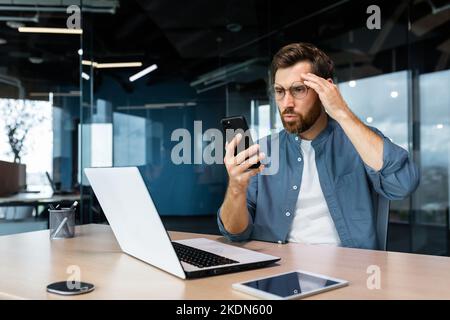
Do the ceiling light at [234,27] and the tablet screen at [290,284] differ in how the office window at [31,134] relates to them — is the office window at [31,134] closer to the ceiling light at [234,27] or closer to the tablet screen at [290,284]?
the ceiling light at [234,27]

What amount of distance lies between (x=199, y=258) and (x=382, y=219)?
79 centimetres

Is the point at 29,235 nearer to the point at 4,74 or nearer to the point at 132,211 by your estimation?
the point at 132,211

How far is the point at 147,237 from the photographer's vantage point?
42.7 inches

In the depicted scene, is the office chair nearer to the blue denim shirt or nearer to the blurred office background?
the blue denim shirt

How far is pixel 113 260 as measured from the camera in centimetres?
126

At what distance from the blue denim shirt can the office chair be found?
3 cm

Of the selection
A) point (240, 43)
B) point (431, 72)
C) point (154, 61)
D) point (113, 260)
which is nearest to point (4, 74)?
point (154, 61)

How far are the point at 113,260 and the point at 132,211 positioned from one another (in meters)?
0.25

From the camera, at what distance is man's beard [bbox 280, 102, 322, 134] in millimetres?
1703

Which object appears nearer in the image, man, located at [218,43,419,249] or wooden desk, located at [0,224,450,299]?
wooden desk, located at [0,224,450,299]

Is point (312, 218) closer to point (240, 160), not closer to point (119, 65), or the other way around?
point (240, 160)

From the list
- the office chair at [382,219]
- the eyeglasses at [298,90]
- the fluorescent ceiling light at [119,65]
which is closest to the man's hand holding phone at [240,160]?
the eyeglasses at [298,90]

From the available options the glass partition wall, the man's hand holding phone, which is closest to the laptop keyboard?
the man's hand holding phone

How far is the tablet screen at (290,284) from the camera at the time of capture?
920 millimetres
